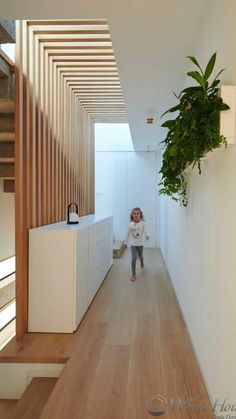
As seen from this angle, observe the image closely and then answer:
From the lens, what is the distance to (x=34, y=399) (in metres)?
2.43

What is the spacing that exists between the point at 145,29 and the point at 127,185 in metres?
6.41

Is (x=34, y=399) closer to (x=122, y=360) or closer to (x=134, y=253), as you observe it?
(x=122, y=360)

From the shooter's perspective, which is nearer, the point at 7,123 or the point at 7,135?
the point at 7,135

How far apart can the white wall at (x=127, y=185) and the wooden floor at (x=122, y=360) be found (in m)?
4.79

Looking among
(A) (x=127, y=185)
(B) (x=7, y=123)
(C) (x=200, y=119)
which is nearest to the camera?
(C) (x=200, y=119)

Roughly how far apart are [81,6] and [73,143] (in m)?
2.81

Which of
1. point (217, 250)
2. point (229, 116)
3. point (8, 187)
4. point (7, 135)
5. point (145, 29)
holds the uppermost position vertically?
point (145, 29)

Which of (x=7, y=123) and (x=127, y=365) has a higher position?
(x=7, y=123)

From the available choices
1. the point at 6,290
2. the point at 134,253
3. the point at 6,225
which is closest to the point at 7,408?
the point at 6,290

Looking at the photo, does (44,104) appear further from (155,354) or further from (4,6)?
(155,354)

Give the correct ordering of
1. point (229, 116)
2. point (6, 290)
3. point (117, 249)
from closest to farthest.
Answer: point (229, 116)
point (6, 290)
point (117, 249)

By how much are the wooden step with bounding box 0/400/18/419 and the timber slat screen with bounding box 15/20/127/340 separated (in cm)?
52

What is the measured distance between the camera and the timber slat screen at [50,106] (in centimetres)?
296

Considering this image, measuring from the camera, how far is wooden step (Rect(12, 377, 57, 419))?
2270 millimetres
